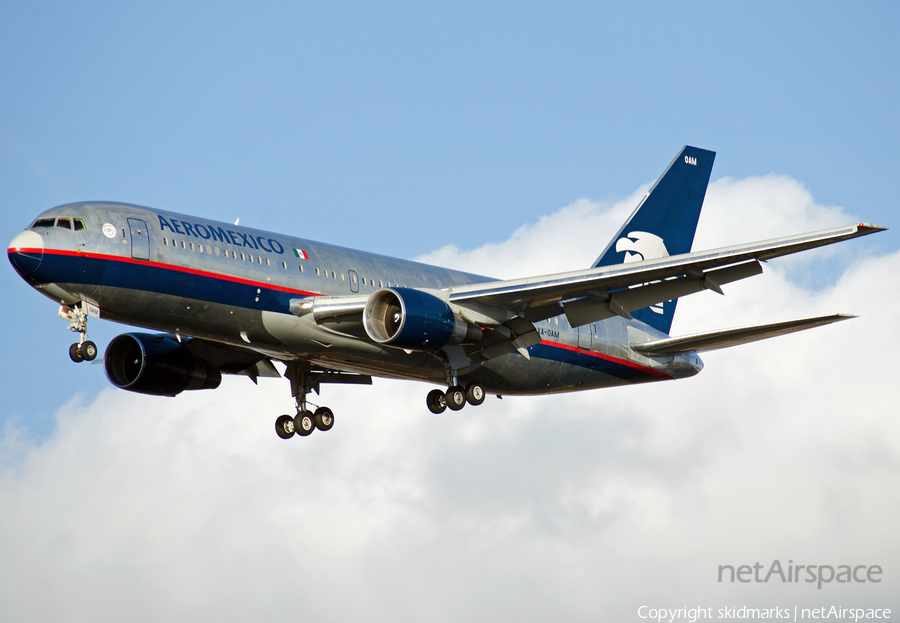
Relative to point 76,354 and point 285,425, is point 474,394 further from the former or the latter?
point 76,354

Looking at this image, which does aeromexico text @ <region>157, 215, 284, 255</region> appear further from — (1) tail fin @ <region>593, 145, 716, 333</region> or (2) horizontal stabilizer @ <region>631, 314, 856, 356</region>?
(1) tail fin @ <region>593, 145, 716, 333</region>

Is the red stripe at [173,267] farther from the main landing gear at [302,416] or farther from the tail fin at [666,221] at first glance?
the tail fin at [666,221]

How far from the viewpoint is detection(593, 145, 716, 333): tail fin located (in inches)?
1651

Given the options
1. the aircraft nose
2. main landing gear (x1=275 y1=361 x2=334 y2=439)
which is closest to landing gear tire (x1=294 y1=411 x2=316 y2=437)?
main landing gear (x1=275 y1=361 x2=334 y2=439)

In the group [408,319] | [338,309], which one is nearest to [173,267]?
[338,309]

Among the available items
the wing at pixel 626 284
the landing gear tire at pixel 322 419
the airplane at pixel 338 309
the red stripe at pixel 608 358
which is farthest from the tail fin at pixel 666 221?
the landing gear tire at pixel 322 419

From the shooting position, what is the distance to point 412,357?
33250 mm

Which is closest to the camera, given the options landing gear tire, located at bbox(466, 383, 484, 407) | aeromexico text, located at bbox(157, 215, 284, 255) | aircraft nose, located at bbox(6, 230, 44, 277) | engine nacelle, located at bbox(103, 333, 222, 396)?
aircraft nose, located at bbox(6, 230, 44, 277)

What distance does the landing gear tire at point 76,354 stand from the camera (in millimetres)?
28328

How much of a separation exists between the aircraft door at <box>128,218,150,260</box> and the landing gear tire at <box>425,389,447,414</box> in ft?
35.4

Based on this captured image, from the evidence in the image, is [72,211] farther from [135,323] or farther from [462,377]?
[462,377]

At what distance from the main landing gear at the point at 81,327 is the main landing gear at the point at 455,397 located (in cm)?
1116

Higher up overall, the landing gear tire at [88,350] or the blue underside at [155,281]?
the blue underside at [155,281]

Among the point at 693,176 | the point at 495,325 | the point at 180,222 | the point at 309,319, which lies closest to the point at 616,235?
the point at 693,176
